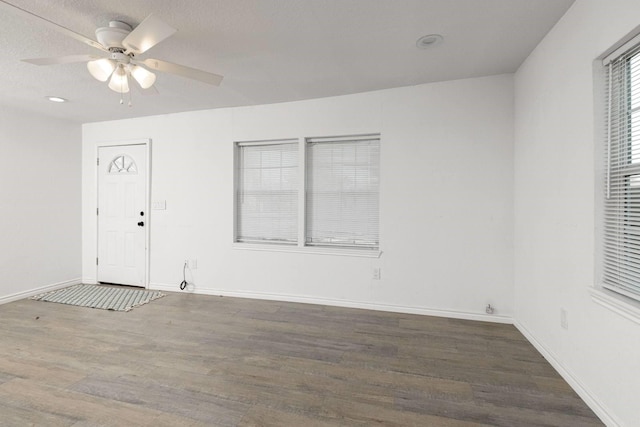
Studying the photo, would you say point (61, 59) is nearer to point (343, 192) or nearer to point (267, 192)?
point (267, 192)

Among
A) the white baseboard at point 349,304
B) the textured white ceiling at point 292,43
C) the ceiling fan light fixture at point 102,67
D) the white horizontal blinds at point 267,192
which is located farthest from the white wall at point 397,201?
the ceiling fan light fixture at point 102,67

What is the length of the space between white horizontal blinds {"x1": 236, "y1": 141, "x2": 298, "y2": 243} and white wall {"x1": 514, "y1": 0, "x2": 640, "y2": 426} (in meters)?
2.47

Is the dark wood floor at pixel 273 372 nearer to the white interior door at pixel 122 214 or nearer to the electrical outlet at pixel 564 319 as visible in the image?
the electrical outlet at pixel 564 319

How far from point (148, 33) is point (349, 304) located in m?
3.06

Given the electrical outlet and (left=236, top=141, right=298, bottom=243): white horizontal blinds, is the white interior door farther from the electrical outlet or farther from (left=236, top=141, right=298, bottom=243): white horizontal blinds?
the electrical outlet

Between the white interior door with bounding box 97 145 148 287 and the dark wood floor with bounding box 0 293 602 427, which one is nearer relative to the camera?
the dark wood floor with bounding box 0 293 602 427

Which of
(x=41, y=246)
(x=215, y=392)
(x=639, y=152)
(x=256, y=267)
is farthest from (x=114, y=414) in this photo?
(x=41, y=246)

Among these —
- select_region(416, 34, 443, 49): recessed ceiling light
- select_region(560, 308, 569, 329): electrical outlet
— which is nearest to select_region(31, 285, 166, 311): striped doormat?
select_region(416, 34, 443, 49): recessed ceiling light

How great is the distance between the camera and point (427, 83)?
125 inches

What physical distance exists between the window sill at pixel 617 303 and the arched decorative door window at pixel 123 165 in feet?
16.9

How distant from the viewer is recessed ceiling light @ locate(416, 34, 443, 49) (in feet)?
7.45

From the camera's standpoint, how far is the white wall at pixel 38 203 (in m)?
3.81

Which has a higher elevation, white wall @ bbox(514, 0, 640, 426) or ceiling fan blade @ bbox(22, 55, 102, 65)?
ceiling fan blade @ bbox(22, 55, 102, 65)

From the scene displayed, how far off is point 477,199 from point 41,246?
563 centimetres
